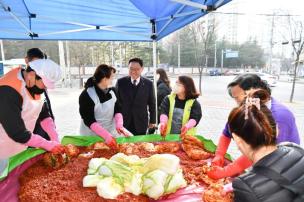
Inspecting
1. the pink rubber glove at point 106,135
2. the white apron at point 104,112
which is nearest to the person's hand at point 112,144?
the pink rubber glove at point 106,135

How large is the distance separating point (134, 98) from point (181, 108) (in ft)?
2.45

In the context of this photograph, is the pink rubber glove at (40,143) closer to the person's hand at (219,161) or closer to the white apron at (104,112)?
the white apron at (104,112)

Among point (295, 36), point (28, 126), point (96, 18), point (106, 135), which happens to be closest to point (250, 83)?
point (106, 135)

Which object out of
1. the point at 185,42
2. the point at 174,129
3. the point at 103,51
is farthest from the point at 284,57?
the point at 174,129

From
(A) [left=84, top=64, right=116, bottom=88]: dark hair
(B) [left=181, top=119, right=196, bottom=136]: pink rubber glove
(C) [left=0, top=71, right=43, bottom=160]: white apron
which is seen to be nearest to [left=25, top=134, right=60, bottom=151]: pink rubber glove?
(C) [left=0, top=71, right=43, bottom=160]: white apron

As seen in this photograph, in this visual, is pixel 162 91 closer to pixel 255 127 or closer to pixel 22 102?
pixel 22 102

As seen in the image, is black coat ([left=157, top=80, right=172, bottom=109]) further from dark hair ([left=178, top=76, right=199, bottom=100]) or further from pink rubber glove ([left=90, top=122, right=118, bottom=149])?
pink rubber glove ([left=90, top=122, right=118, bottom=149])

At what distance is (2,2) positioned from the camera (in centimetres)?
253

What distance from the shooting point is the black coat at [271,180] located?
3.13 feet

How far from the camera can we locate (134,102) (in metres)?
3.20

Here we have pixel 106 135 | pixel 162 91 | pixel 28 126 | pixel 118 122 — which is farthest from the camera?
pixel 162 91

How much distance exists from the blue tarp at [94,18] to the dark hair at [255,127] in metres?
1.19

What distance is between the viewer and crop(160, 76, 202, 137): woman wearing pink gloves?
261cm

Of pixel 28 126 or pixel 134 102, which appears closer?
pixel 28 126
